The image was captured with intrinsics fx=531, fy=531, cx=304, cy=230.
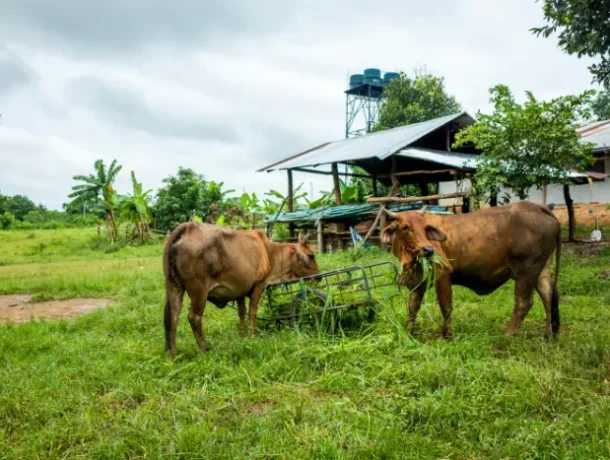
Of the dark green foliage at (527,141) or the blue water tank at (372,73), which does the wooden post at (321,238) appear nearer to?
the dark green foliage at (527,141)

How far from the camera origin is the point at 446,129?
18.0 meters

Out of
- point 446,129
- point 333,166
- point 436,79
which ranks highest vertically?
point 436,79

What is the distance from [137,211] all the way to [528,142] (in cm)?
1844

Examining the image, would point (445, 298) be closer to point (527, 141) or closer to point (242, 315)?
point (242, 315)

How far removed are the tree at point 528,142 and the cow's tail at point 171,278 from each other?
725 centimetres

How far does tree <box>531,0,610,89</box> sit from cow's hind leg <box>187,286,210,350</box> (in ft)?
26.4

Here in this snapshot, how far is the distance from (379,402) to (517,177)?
806 centimetres

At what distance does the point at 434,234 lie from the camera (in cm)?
545

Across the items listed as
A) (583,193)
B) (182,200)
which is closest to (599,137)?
(583,193)

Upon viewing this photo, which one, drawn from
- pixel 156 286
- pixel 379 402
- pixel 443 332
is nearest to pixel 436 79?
pixel 156 286

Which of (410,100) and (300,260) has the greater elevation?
(410,100)

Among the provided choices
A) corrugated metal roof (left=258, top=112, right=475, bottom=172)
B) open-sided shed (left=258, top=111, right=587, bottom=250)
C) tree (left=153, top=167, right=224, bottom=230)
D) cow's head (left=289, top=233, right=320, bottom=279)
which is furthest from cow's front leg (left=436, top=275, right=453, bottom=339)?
tree (left=153, top=167, right=224, bottom=230)

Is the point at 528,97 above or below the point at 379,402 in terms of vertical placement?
above

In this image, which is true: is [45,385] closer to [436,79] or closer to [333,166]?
[333,166]
